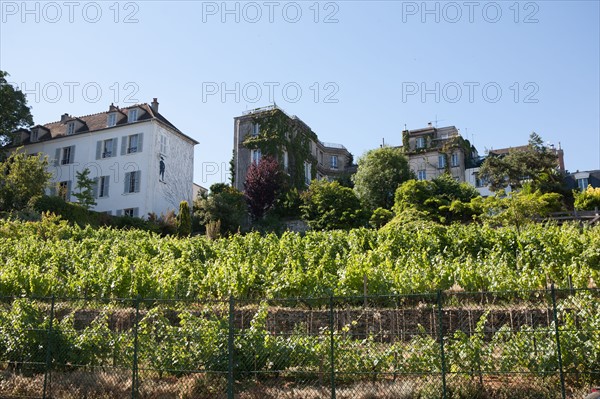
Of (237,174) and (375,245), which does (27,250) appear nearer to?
(375,245)

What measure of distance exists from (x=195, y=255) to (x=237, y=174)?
2253 cm

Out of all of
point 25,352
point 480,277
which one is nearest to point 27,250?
point 25,352

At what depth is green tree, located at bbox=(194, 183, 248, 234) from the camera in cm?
3080

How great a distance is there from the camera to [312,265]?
1456 cm

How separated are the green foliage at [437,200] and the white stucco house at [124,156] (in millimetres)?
14371

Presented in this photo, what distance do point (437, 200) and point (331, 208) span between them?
17.7 ft

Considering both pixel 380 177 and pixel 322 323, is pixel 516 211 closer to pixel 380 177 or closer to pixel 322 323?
pixel 322 323

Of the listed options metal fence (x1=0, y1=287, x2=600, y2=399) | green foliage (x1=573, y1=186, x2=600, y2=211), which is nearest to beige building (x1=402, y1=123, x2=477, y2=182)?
green foliage (x1=573, y1=186, x2=600, y2=211)

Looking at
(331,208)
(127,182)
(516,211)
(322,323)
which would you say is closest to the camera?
(322,323)

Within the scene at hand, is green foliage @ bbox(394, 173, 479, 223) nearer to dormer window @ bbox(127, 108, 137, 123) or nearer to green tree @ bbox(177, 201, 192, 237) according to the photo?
green tree @ bbox(177, 201, 192, 237)

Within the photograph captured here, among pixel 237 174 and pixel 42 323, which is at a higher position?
pixel 237 174

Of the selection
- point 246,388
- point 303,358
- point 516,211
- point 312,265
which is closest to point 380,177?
point 516,211

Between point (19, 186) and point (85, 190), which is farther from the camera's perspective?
point (85, 190)

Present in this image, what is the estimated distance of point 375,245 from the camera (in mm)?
16984
